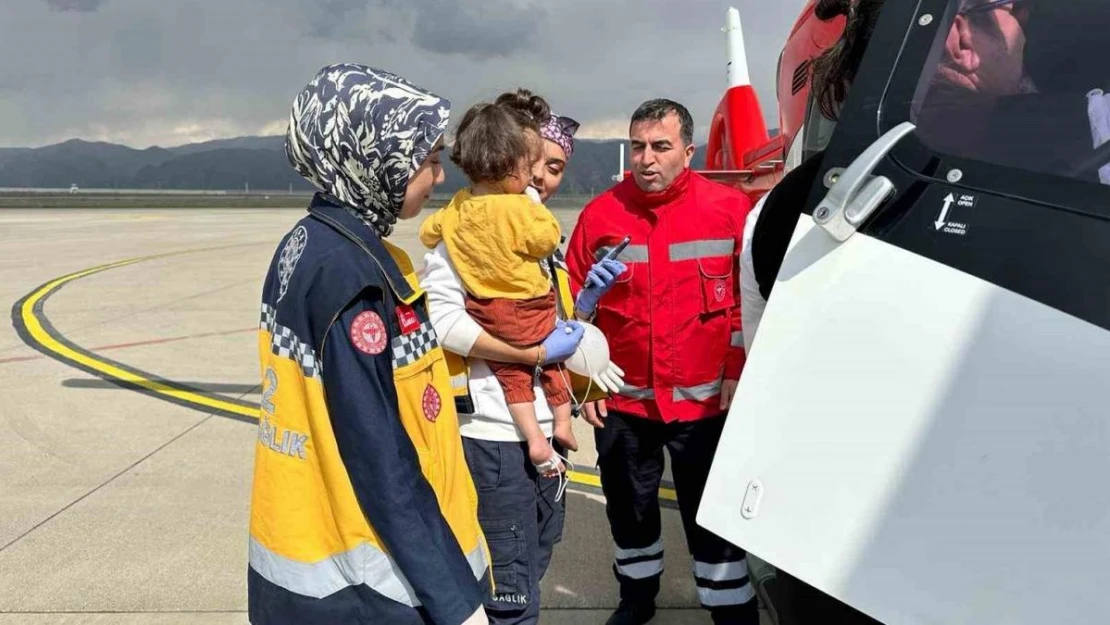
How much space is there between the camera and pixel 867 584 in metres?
1.20

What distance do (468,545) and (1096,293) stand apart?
126cm

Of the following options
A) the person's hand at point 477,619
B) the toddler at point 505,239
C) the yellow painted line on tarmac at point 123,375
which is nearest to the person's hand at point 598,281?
the toddler at point 505,239

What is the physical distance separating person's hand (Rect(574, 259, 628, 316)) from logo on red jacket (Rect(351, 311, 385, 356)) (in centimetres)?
115

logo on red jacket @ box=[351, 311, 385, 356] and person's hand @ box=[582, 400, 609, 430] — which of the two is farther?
person's hand @ box=[582, 400, 609, 430]

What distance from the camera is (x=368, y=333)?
141 centimetres

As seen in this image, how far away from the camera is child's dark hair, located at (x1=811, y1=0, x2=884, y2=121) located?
5.63 feet

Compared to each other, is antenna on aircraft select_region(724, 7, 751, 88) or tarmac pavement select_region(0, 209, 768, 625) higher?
antenna on aircraft select_region(724, 7, 751, 88)

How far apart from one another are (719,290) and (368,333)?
1591mm

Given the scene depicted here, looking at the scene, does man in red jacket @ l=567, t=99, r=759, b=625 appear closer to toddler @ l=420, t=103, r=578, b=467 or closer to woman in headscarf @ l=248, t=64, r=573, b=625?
toddler @ l=420, t=103, r=578, b=467

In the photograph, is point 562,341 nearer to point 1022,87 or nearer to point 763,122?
point 1022,87

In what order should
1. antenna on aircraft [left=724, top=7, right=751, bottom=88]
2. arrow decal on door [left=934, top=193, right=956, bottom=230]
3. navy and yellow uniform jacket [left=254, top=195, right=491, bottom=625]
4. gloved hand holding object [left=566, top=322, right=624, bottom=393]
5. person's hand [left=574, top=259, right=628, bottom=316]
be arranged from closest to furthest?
arrow decal on door [left=934, top=193, right=956, bottom=230] < navy and yellow uniform jacket [left=254, top=195, right=491, bottom=625] < gloved hand holding object [left=566, top=322, right=624, bottom=393] < person's hand [left=574, top=259, right=628, bottom=316] < antenna on aircraft [left=724, top=7, right=751, bottom=88]

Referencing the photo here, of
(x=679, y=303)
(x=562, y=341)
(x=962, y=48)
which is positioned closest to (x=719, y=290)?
(x=679, y=303)

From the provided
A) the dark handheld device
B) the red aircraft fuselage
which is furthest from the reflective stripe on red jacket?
the red aircraft fuselage

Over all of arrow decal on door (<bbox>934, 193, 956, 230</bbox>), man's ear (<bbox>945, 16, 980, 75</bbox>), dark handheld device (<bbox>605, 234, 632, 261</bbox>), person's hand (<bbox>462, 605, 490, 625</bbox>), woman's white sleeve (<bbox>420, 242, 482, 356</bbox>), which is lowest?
person's hand (<bbox>462, 605, 490, 625</bbox>)
